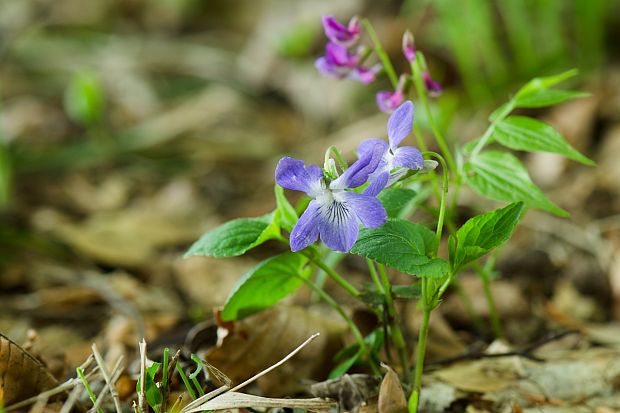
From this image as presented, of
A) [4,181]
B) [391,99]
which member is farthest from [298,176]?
[4,181]

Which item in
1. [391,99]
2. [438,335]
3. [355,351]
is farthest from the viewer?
[438,335]

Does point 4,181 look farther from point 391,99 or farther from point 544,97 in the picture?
point 544,97

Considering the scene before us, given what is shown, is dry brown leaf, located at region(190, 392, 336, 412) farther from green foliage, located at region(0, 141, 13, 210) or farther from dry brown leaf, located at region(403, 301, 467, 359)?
green foliage, located at region(0, 141, 13, 210)

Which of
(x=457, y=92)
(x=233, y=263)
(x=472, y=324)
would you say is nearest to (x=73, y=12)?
(x=457, y=92)

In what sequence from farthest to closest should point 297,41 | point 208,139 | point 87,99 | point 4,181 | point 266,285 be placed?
1. point 297,41
2. point 208,139
3. point 87,99
4. point 4,181
5. point 266,285

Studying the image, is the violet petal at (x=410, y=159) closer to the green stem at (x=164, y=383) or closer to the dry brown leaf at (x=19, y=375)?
the green stem at (x=164, y=383)

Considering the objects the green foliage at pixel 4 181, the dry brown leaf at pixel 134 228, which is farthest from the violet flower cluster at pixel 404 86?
the green foliage at pixel 4 181
